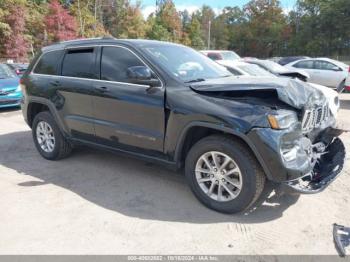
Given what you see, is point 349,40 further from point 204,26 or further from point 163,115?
point 163,115

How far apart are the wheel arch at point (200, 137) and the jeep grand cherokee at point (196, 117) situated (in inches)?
0.4

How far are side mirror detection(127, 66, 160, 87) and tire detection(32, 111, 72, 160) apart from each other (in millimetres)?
1960

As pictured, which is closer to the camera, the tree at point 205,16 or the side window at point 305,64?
the side window at point 305,64

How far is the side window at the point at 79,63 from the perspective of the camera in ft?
15.3

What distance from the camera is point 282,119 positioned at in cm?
327

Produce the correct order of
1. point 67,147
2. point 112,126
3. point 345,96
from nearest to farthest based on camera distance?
point 112,126, point 67,147, point 345,96

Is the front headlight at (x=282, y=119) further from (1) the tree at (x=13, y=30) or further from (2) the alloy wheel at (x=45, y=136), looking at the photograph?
(1) the tree at (x=13, y=30)

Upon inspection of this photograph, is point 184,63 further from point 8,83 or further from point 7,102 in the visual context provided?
point 8,83

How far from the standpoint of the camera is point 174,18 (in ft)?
186

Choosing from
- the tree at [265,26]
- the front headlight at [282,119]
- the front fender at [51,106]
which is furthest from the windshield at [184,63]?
the tree at [265,26]

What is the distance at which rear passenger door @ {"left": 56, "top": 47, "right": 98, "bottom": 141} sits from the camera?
4656mm

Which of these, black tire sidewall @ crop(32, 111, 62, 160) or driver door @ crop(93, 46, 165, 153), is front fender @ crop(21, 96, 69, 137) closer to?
black tire sidewall @ crop(32, 111, 62, 160)

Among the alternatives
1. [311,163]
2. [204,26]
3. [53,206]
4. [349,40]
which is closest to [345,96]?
[311,163]

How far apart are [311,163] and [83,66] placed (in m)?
3.16
